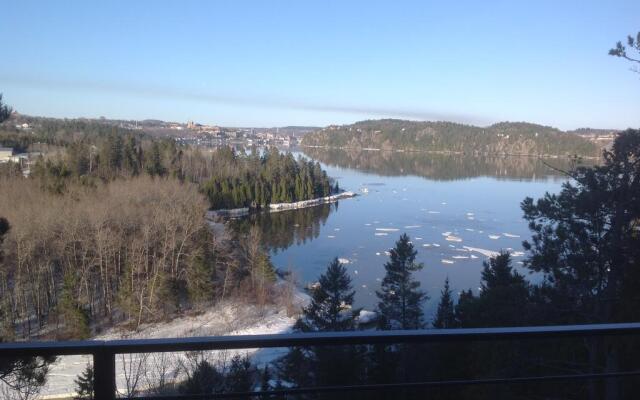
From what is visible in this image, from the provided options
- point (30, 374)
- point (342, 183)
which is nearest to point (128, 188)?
point (30, 374)

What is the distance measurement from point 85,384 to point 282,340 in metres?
0.41

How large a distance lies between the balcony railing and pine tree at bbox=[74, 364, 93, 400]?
0.7 inches

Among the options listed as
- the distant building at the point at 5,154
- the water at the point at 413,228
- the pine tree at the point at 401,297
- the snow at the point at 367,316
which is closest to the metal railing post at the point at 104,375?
the pine tree at the point at 401,297

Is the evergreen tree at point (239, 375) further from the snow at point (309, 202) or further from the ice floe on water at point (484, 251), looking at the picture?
the snow at point (309, 202)

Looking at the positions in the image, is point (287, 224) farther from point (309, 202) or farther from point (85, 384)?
point (85, 384)

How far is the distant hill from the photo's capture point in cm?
5638

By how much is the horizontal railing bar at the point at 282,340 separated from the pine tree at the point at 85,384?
8cm

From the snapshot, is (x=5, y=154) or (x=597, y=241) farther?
(x=5, y=154)

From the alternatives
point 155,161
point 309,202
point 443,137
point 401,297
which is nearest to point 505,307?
point 401,297

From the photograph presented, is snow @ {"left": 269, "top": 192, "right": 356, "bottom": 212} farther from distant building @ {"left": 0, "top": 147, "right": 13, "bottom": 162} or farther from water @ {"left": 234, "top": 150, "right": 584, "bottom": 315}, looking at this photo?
distant building @ {"left": 0, "top": 147, "right": 13, "bottom": 162}

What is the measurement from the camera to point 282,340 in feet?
3.08

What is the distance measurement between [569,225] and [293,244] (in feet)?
43.1

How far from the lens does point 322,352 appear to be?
112 centimetres

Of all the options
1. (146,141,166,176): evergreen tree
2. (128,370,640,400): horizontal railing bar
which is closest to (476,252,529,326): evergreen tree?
(128,370,640,400): horizontal railing bar
